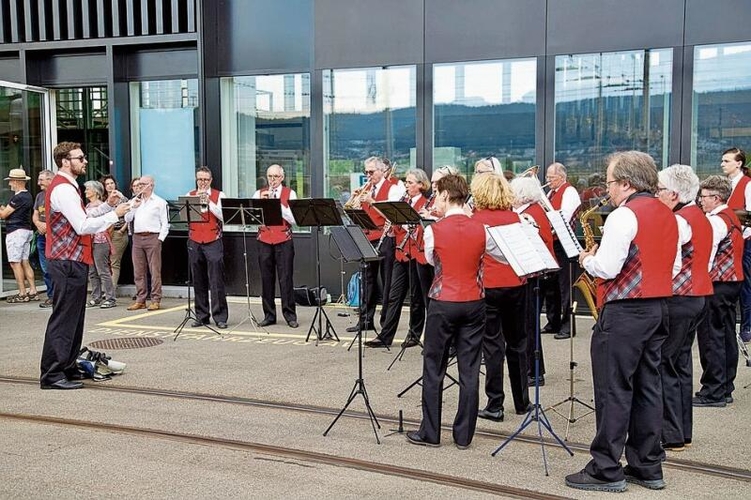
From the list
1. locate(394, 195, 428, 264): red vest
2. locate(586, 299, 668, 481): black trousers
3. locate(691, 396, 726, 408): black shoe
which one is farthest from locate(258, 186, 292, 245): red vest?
locate(586, 299, 668, 481): black trousers

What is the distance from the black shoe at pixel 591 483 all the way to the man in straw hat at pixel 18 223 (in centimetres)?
1056

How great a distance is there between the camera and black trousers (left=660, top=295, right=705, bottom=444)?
18.4 ft

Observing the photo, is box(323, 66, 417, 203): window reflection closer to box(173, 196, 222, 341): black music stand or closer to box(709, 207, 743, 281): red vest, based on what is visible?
box(173, 196, 222, 341): black music stand

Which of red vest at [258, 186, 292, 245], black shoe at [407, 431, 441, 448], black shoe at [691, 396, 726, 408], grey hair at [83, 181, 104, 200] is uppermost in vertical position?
grey hair at [83, 181, 104, 200]

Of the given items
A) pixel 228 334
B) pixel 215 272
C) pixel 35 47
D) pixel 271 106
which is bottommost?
pixel 228 334

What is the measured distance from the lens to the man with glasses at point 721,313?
679 centimetres

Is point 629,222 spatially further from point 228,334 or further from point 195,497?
point 228,334

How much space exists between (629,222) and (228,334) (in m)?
6.63

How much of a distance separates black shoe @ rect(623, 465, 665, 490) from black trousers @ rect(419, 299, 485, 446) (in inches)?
43.7

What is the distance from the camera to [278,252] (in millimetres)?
10781

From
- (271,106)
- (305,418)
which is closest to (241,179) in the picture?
(271,106)

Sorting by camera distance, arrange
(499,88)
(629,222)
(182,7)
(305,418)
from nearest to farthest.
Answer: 1. (629,222)
2. (305,418)
3. (499,88)
4. (182,7)

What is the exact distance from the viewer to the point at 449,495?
4965 mm

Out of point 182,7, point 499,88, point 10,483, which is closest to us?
point 10,483
